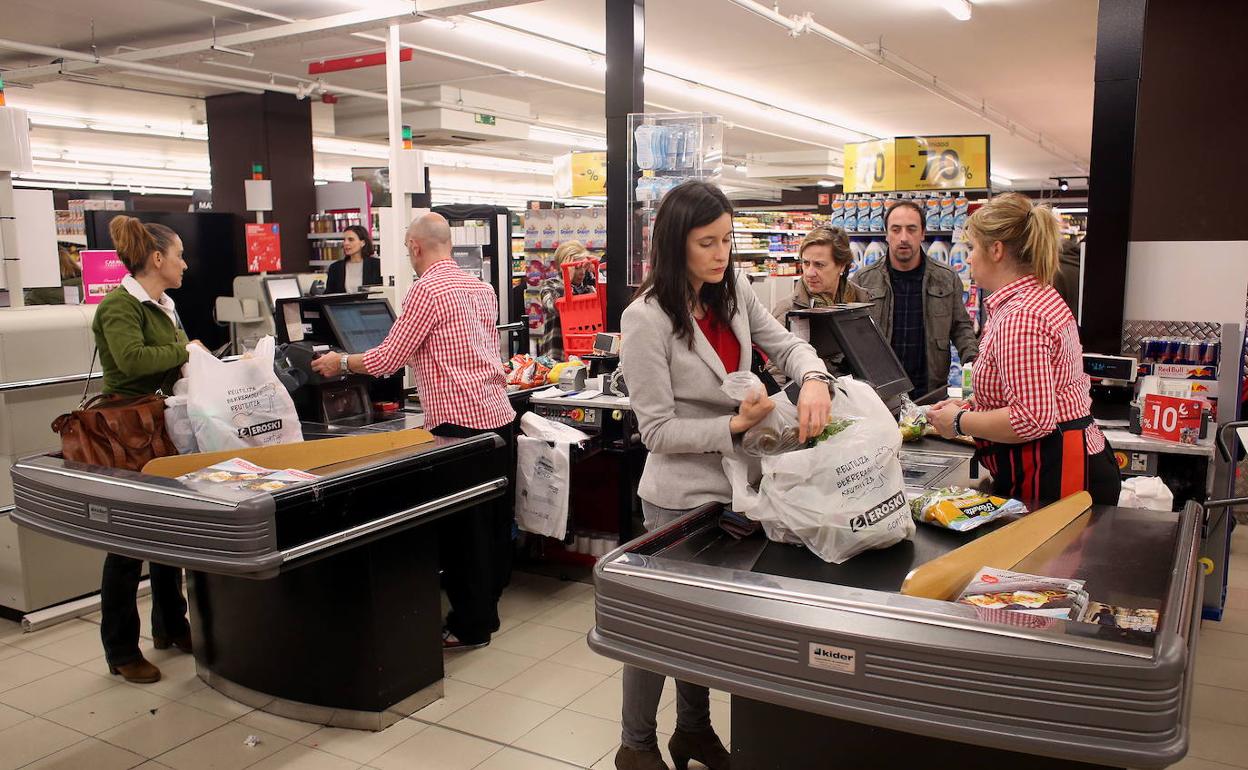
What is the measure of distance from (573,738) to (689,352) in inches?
63.7

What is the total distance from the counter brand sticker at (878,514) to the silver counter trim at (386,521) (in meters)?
1.58

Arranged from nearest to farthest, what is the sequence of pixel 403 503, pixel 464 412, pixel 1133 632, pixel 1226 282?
pixel 1133 632, pixel 403 503, pixel 464 412, pixel 1226 282

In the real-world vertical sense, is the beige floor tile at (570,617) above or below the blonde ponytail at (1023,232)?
below

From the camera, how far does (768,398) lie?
2.18 m

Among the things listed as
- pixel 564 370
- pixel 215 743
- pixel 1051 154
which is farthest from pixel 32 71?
pixel 1051 154

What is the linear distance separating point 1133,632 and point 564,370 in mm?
3820

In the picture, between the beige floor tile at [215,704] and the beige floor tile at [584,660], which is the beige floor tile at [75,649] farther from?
the beige floor tile at [584,660]

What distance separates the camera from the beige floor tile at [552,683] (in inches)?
144

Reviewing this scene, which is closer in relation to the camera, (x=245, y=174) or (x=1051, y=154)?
(x=245, y=174)

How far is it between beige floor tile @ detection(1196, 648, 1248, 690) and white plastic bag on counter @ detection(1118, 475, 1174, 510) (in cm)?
69

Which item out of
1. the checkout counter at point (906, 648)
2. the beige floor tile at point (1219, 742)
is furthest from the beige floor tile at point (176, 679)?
the beige floor tile at point (1219, 742)

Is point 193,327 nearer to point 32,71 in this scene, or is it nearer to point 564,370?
point 32,71

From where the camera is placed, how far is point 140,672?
3791 mm

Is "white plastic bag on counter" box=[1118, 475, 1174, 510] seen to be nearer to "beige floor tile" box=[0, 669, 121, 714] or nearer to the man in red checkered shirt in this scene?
the man in red checkered shirt
